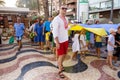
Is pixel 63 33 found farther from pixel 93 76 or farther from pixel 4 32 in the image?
pixel 4 32

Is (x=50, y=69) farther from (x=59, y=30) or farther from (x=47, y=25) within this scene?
(x=47, y=25)

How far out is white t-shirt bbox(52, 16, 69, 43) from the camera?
14.9ft

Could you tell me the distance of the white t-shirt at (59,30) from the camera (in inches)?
179

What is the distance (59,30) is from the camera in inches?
183

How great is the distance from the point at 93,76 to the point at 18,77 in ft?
7.05

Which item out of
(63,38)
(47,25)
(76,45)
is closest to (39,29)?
(47,25)

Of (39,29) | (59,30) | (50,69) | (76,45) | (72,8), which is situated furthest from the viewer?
(72,8)

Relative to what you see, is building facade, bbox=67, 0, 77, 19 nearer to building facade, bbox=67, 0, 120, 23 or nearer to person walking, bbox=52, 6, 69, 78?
building facade, bbox=67, 0, 120, 23

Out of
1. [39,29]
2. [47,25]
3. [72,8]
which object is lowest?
[39,29]

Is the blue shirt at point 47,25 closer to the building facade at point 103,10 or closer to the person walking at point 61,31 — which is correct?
the person walking at point 61,31

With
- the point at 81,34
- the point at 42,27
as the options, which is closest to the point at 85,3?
the point at 42,27

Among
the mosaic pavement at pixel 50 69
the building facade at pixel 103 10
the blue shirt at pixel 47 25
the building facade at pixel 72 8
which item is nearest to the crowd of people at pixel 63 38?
the blue shirt at pixel 47 25

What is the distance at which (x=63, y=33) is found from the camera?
4695 mm

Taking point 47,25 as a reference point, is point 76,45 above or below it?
below
